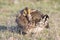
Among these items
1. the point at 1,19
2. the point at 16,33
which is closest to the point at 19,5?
the point at 1,19

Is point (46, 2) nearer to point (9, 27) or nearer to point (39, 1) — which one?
point (39, 1)

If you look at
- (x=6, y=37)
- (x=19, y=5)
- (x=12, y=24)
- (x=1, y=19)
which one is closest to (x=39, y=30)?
(x=6, y=37)

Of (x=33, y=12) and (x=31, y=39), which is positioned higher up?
(x=33, y=12)

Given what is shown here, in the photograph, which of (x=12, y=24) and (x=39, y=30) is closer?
(x=39, y=30)

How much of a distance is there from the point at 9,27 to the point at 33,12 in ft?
3.90

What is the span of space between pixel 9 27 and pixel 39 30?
3.98ft

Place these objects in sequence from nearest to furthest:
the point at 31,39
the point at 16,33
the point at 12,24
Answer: the point at 31,39, the point at 16,33, the point at 12,24

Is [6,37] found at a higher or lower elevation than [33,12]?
lower

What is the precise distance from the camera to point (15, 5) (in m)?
15.7

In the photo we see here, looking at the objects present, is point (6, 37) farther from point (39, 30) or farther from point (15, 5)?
point (15, 5)

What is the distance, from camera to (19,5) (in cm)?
1570

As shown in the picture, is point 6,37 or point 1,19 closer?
point 6,37

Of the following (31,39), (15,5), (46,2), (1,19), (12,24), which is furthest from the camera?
(46,2)

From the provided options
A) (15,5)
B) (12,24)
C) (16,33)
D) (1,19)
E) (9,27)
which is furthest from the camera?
(15,5)
